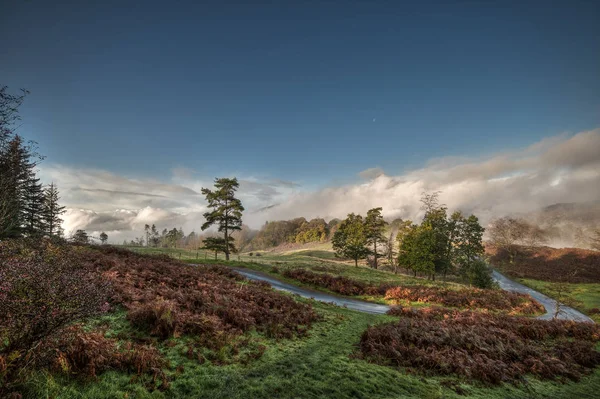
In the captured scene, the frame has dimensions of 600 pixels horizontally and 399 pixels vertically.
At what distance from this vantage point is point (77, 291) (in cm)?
462

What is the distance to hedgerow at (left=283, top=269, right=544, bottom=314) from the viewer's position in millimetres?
24375

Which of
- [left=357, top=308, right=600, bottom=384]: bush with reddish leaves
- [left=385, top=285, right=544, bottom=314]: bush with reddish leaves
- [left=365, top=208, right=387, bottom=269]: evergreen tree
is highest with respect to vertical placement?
[left=365, top=208, right=387, bottom=269]: evergreen tree

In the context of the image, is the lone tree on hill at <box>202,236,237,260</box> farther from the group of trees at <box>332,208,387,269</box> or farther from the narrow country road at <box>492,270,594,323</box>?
the narrow country road at <box>492,270,594,323</box>

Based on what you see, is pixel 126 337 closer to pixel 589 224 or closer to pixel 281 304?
pixel 281 304

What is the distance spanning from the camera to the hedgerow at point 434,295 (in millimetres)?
24375

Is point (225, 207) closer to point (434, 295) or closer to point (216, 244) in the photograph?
point (216, 244)

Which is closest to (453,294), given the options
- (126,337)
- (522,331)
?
(522,331)

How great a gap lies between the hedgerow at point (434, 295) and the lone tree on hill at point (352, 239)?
2358cm

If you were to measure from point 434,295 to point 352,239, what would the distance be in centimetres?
2899

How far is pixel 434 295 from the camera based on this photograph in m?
25.7

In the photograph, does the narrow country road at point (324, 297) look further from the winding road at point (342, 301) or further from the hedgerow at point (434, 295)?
the hedgerow at point (434, 295)

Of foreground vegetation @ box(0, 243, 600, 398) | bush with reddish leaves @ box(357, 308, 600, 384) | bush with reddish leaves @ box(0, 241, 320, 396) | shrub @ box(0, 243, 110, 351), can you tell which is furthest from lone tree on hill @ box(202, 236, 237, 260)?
shrub @ box(0, 243, 110, 351)

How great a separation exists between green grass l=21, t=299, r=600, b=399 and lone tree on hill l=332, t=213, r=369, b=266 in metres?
43.1

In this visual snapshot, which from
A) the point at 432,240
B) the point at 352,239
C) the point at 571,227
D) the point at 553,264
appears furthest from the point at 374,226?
the point at 571,227
